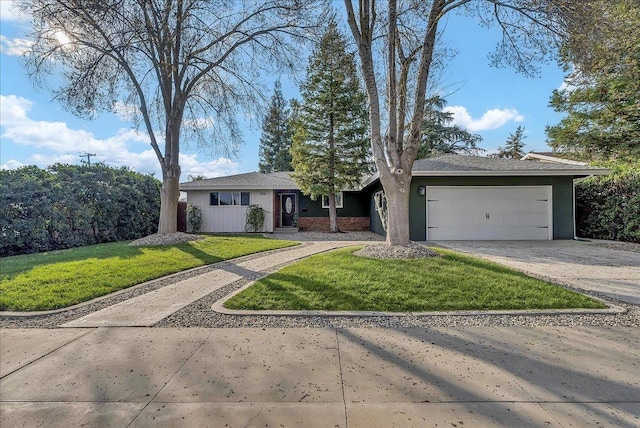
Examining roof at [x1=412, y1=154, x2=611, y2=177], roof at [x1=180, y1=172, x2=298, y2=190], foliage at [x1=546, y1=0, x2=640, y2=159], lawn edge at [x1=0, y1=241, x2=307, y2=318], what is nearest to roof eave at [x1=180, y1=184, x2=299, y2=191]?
roof at [x1=180, y1=172, x2=298, y2=190]

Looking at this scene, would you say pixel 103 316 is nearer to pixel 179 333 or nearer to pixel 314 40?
pixel 179 333

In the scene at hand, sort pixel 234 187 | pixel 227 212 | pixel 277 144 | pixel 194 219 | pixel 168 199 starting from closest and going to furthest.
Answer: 1. pixel 168 199
2. pixel 234 187
3. pixel 194 219
4. pixel 227 212
5. pixel 277 144

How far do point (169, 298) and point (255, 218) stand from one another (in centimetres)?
1005

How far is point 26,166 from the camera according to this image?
9812mm

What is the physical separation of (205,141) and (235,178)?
4.27 meters

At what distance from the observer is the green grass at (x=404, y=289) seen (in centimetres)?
415

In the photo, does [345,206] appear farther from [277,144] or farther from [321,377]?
[277,144]

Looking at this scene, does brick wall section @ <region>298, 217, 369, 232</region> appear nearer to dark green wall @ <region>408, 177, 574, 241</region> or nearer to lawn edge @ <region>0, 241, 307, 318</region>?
dark green wall @ <region>408, 177, 574, 241</region>

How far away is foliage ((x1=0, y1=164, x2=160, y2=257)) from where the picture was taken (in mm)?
8984

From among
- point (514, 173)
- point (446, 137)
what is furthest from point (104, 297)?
point (446, 137)

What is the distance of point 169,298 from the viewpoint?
467cm

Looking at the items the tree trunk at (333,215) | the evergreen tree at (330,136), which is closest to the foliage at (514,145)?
the evergreen tree at (330,136)

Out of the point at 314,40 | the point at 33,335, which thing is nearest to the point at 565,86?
the point at 314,40

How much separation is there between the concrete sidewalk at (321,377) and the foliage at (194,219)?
11722 mm
